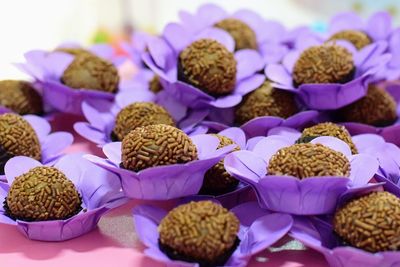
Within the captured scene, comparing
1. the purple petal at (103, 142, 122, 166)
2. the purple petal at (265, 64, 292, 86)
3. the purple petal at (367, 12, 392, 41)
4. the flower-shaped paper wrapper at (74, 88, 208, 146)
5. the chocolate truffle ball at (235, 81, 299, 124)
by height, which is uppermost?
the purple petal at (367, 12, 392, 41)

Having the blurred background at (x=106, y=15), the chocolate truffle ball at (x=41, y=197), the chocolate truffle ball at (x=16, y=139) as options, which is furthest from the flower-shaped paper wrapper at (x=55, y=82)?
the blurred background at (x=106, y=15)

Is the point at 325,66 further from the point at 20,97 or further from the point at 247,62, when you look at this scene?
the point at 20,97

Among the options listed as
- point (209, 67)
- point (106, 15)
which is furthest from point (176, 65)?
point (106, 15)

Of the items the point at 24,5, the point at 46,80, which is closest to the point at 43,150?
the point at 46,80

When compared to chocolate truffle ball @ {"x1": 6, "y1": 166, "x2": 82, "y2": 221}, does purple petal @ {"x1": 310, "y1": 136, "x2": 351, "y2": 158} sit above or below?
above

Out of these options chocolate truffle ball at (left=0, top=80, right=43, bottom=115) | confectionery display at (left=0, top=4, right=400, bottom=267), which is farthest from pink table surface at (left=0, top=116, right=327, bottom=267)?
chocolate truffle ball at (left=0, top=80, right=43, bottom=115)

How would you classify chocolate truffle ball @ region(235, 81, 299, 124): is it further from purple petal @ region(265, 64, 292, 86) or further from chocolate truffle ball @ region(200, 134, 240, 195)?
chocolate truffle ball @ region(200, 134, 240, 195)

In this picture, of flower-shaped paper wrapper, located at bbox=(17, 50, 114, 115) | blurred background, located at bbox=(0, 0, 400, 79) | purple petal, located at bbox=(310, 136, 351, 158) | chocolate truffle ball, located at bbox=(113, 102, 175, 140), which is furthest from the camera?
blurred background, located at bbox=(0, 0, 400, 79)

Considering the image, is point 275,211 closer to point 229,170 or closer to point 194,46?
point 229,170
